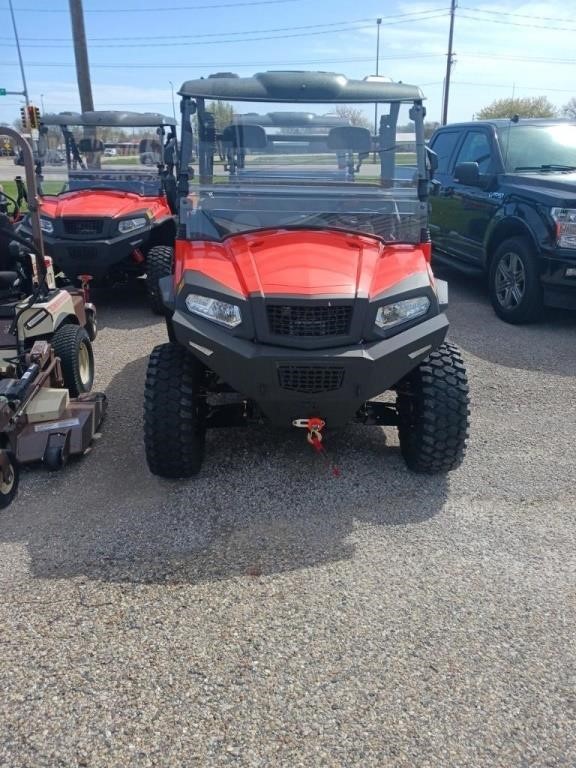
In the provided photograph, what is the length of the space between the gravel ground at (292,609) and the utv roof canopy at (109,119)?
16.9ft

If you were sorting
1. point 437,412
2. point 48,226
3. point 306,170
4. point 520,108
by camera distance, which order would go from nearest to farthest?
point 437,412 → point 306,170 → point 48,226 → point 520,108

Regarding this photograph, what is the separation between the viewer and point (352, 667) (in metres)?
2.36

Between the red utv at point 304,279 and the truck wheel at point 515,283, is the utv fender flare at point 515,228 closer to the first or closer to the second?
the truck wheel at point 515,283

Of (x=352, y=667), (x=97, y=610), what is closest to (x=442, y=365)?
(x=352, y=667)

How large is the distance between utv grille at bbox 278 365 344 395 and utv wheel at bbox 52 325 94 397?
184 cm

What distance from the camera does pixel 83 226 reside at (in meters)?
6.89

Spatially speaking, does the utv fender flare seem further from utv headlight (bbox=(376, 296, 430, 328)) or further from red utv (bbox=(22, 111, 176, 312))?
utv headlight (bbox=(376, 296, 430, 328))

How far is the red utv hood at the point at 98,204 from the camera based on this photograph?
6.98 m

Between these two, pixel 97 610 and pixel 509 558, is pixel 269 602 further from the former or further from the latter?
pixel 509 558

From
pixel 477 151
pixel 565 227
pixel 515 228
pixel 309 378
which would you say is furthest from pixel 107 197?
pixel 309 378

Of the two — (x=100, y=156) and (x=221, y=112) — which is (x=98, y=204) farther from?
(x=221, y=112)

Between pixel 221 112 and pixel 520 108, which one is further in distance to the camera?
pixel 520 108

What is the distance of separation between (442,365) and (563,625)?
54.9 inches

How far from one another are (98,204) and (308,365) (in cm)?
493
